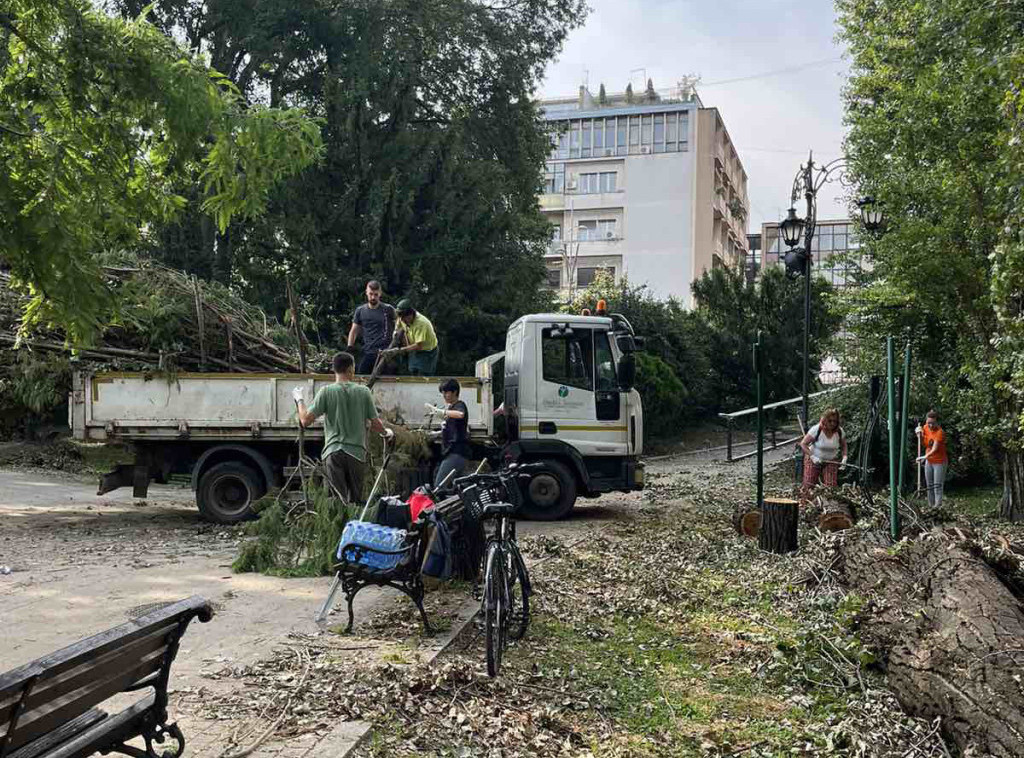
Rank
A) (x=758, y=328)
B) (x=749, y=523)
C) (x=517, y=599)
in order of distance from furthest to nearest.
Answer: (x=758, y=328), (x=749, y=523), (x=517, y=599)

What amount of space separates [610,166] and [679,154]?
411 centimetres

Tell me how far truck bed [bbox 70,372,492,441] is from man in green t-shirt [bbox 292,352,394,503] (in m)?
2.81

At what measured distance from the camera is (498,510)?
6.04m

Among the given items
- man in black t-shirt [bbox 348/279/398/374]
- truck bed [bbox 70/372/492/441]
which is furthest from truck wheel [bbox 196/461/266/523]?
man in black t-shirt [bbox 348/279/398/374]

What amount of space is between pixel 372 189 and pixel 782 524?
13.2 m

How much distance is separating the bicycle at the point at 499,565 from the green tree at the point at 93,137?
155 inches

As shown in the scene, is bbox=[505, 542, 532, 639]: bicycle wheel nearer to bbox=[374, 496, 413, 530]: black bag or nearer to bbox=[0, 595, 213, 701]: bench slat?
bbox=[374, 496, 413, 530]: black bag

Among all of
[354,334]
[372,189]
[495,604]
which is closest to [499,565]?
[495,604]

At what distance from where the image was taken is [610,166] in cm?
5569

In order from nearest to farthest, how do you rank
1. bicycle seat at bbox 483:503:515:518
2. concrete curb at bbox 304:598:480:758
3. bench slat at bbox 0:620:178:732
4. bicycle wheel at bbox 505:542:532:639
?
bench slat at bbox 0:620:178:732 < concrete curb at bbox 304:598:480:758 < bicycle seat at bbox 483:503:515:518 < bicycle wheel at bbox 505:542:532:639

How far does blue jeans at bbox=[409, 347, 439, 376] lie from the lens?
12000 millimetres

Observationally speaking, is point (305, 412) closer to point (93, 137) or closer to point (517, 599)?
point (517, 599)

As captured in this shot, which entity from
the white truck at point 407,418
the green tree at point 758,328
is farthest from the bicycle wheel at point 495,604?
the green tree at point 758,328

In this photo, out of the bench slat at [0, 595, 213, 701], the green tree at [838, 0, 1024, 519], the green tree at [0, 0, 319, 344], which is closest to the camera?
the bench slat at [0, 595, 213, 701]
